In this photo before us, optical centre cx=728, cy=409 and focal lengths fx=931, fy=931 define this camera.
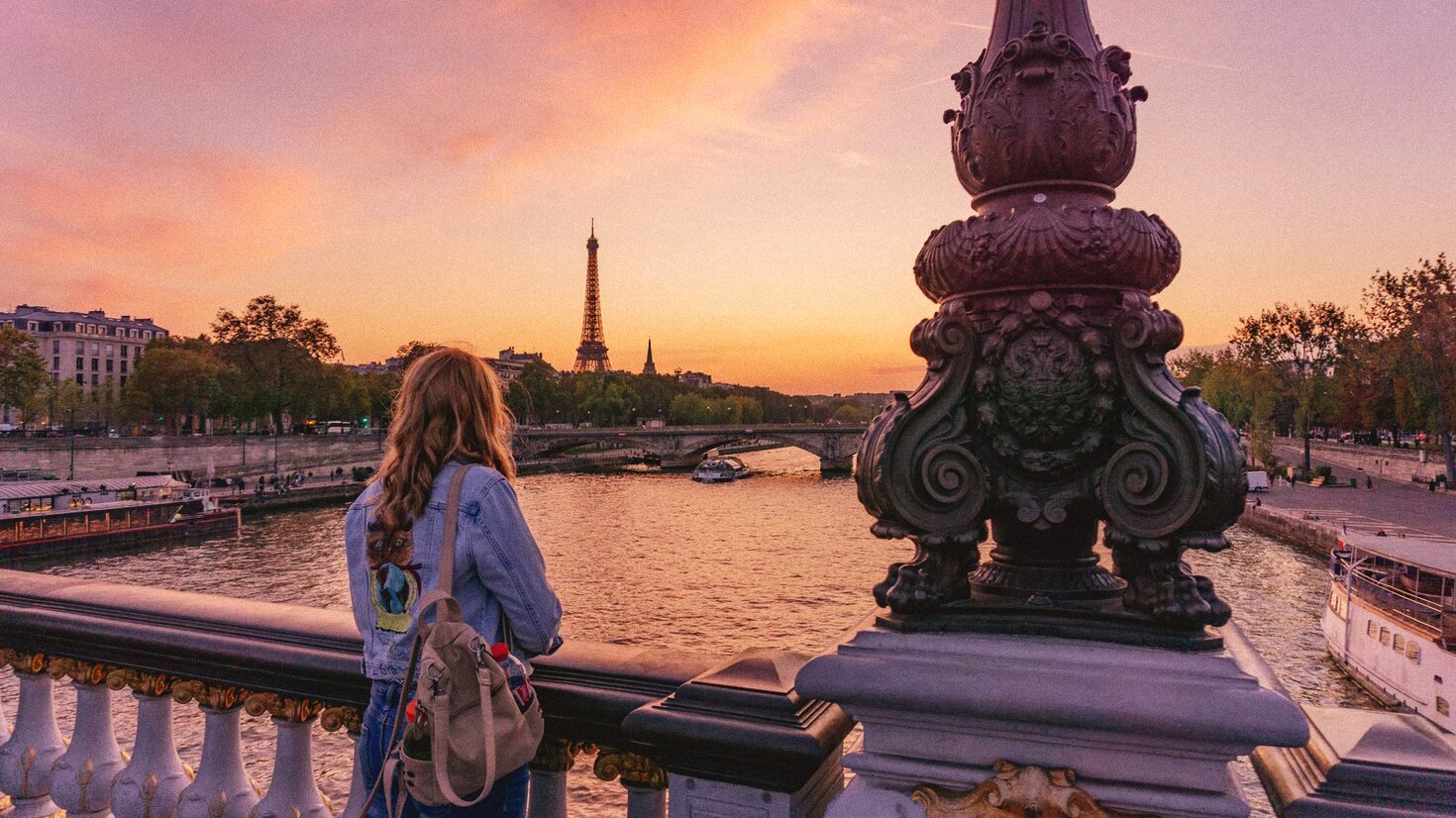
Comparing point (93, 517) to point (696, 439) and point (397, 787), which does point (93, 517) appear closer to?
point (397, 787)

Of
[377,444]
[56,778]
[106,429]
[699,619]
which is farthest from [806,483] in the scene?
[106,429]

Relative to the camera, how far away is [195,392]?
5362 cm

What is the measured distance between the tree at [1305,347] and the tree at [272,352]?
5412 cm

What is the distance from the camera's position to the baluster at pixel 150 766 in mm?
2449

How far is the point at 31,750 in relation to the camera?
8.77 feet

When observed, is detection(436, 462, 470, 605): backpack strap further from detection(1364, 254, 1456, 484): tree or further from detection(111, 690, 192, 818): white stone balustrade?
detection(1364, 254, 1456, 484): tree

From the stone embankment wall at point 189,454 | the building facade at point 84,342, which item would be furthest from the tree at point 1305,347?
the building facade at point 84,342

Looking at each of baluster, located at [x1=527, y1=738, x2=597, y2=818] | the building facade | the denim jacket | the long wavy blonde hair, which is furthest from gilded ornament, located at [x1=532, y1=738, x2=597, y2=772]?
the building facade

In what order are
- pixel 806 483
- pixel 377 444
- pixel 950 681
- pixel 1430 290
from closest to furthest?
1. pixel 950 681
2. pixel 1430 290
3. pixel 806 483
4. pixel 377 444

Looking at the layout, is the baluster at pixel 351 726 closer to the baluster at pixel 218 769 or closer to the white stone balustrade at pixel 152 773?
the baluster at pixel 218 769

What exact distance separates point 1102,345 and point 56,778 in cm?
287

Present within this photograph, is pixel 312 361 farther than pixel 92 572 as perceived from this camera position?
Yes

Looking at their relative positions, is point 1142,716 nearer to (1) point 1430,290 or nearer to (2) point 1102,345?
(2) point 1102,345

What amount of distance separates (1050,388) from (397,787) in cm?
145
